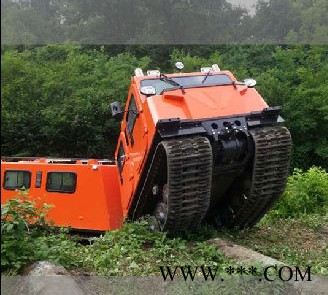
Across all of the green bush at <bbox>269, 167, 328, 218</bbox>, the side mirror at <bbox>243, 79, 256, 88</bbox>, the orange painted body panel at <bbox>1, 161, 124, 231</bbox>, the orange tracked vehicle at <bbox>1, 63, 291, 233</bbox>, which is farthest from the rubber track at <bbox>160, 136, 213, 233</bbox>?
the green bush at <bbox>269, 167, 328, 218</bbox>

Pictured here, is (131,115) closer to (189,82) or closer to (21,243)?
(189,82)

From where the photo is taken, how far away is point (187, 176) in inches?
241

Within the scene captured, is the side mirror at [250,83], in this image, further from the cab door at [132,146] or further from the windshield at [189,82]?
the cab door at [132,146]

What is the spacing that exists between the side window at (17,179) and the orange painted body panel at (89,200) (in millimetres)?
181

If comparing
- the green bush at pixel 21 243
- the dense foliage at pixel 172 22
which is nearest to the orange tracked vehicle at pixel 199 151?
the green bush at pixel 21 243

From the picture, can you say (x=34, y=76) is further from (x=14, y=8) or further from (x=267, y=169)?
(x=14, y=8)

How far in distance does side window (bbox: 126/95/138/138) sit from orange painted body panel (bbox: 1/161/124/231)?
1.19 m

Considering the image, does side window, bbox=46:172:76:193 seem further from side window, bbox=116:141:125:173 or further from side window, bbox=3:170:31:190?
side window, bbox=116:141:125:173

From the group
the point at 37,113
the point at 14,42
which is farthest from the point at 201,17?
the point at 37,113

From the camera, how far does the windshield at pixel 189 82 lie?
710 cm

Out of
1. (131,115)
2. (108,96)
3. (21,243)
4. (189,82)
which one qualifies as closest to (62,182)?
(131,115)

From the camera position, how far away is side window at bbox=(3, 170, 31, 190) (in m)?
9.16

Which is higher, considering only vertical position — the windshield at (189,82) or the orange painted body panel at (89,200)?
the windshield at (189,82)

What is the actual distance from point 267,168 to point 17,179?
14.7 feet
